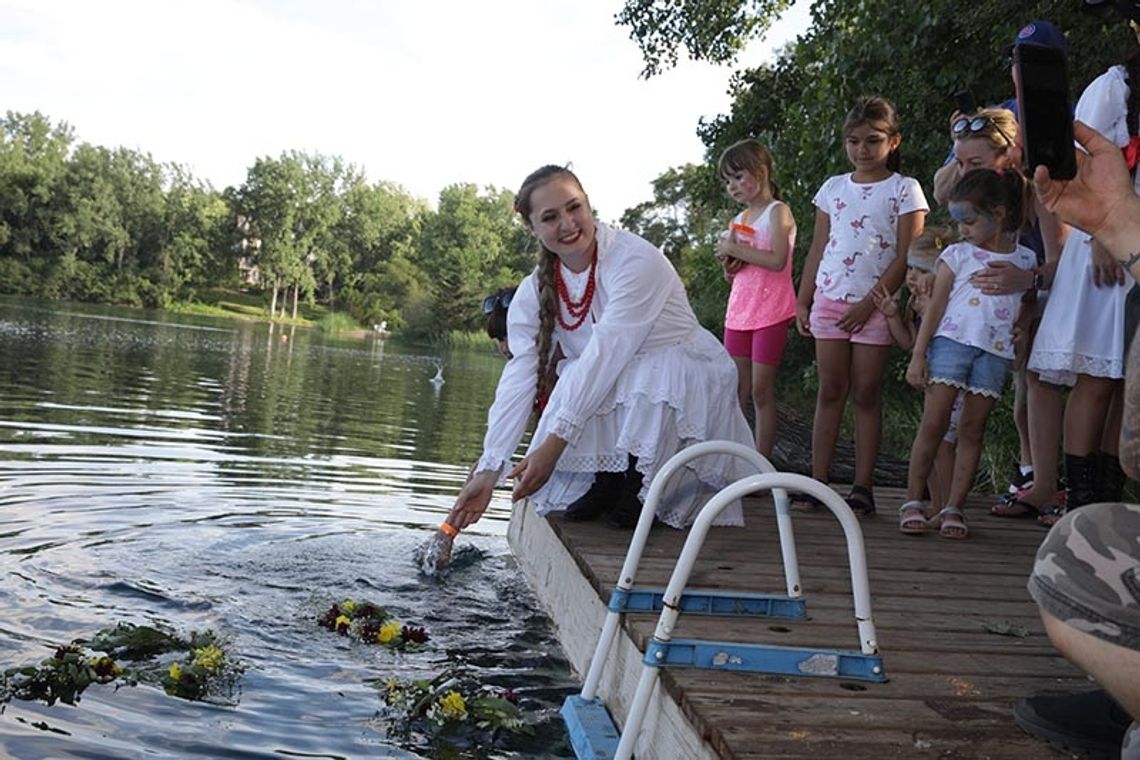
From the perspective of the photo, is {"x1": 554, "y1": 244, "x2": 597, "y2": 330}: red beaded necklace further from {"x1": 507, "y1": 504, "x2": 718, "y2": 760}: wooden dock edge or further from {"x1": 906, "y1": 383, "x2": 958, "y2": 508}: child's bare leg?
{"x1": 906, "y1": 383, "x2": 958, "y2": 508}: child's bare leg

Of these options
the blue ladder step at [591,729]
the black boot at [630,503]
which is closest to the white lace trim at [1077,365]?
the black boot at [630,503]

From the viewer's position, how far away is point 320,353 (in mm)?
30281

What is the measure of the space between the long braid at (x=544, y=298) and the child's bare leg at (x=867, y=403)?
131 cm

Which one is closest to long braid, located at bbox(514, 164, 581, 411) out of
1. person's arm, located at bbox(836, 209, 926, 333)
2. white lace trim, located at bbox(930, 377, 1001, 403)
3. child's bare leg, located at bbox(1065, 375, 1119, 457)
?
person's arm, located at bbox(836, 209, 926, 333)

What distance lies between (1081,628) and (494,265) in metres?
74.0

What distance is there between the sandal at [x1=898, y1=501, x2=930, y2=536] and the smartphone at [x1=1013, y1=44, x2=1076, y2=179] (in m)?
2.68

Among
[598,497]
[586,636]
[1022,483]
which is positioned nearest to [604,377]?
[598,497]

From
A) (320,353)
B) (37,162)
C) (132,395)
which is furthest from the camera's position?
(37,162)

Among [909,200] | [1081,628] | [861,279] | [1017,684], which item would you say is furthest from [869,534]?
[1081,628]

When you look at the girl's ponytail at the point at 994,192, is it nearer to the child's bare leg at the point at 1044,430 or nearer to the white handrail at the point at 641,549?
the child's bare leg at the point at 1044,430

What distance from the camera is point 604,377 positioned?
3.70m

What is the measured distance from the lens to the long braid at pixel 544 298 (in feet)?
12.8

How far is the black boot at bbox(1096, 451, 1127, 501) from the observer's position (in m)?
3.83

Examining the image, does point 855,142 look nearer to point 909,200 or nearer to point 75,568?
point 909,200
